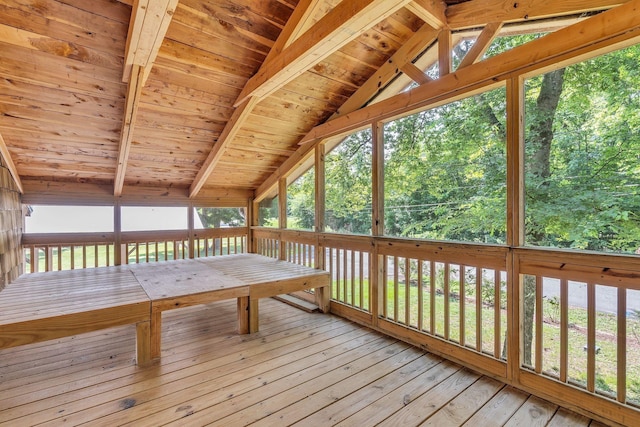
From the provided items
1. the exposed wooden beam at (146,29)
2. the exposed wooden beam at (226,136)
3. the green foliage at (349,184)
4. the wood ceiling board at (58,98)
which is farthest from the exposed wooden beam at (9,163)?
the green foliage at (349,184)

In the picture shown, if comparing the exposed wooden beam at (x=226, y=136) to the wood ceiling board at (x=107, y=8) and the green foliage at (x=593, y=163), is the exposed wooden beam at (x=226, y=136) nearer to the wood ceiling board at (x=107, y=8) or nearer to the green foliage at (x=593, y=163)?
the wood ceiling board at (x=107, y=8)

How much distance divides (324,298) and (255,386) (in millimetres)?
1724

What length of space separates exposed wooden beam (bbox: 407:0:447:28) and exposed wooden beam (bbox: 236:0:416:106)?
2.14ft

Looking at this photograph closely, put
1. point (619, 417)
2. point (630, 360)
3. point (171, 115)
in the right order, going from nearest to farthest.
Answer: point (619, 417), point (630, 360), point (171, 115)

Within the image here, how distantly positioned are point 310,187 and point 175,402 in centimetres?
330

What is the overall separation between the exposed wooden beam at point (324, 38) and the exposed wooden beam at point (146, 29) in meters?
0.88

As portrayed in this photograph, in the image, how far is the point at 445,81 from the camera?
8.54 feet

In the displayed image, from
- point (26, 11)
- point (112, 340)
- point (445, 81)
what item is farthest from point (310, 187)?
point (26, 11)

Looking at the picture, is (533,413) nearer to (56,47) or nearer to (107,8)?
(107,8)

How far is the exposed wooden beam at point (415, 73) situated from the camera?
2.84 meters

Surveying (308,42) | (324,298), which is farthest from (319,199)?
(308,42)

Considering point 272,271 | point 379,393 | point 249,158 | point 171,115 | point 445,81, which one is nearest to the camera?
point 379,393

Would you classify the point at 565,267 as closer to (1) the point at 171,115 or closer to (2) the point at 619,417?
(2) the point at 619,417

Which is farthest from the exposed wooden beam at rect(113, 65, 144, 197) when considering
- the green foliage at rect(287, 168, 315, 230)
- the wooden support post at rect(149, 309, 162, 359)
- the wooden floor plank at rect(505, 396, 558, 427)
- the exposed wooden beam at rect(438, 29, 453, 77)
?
the wooden floor plank at rect(505, 396, 558, 427)
